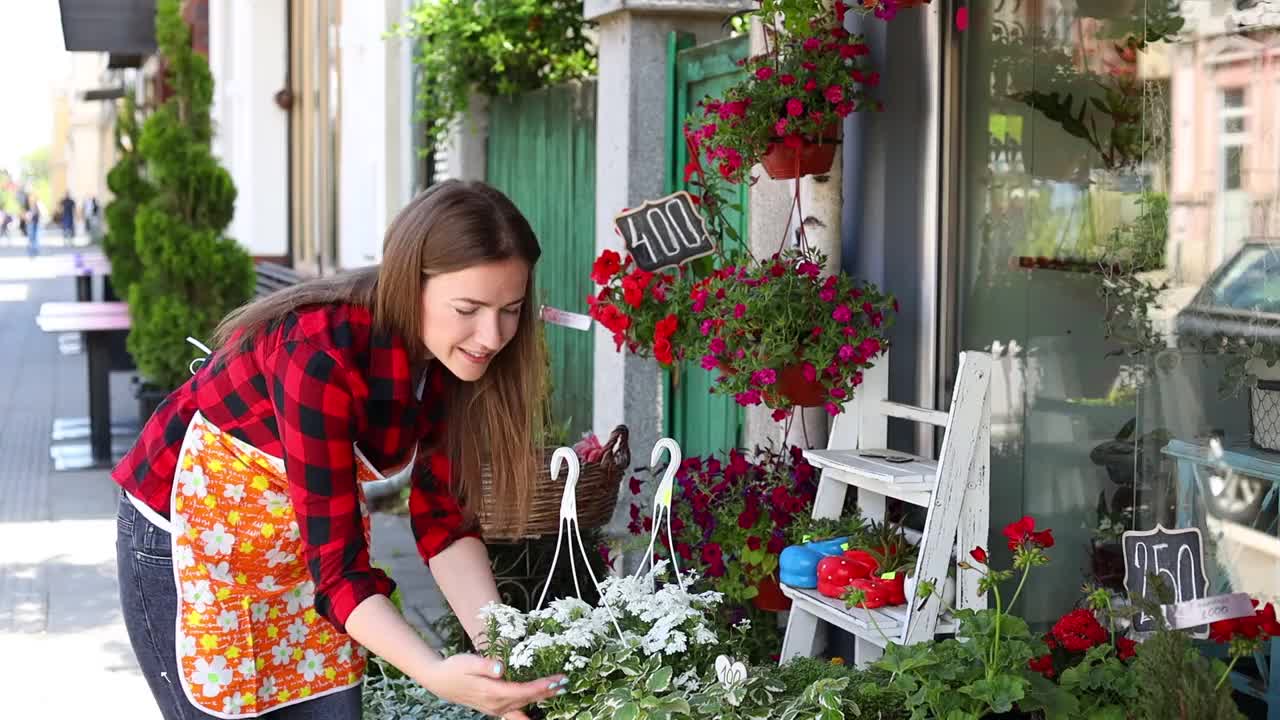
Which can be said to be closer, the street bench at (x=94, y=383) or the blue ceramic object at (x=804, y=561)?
the blue ceramic object at (x=804, y=561)

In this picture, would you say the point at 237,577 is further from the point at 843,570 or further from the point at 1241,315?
the point at 1241,315

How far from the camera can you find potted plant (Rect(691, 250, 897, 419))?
12.0 ft

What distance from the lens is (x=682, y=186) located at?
558cm

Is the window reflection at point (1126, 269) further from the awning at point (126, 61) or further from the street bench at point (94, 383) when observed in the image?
the awning at point (126, 61)

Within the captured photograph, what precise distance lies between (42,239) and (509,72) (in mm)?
50324

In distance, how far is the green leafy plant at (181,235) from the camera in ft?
31.2

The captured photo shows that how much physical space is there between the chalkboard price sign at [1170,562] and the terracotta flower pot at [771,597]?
116 centimetres

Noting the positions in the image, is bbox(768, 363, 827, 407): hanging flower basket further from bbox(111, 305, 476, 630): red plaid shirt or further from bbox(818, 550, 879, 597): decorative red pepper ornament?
bbox(111, 305, 476, 630): red plaid shirt

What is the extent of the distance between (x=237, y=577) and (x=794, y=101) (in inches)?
76.5

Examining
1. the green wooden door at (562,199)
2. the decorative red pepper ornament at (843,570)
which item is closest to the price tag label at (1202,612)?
the decorative red pepper ornament at (843,570)

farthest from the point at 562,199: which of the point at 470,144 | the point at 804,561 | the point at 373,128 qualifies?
the point at 373,128

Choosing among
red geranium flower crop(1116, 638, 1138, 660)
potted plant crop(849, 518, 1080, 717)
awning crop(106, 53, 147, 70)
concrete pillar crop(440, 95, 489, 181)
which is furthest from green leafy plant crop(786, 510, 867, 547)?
awning crop(106, 53, 147, 70)

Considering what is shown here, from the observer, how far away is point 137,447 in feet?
8.45

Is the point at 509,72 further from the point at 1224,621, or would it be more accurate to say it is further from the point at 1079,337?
the point at 1224,621
